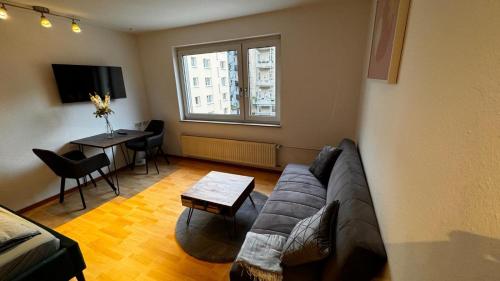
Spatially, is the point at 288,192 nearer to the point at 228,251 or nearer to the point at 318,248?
the point at 228,251

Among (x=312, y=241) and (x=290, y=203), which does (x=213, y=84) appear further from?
(x=312, y=241)

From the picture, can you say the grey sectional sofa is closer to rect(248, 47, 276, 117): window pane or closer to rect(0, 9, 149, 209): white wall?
rect(248, 47, 276, 117): window pane

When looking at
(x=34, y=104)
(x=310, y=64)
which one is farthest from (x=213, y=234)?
(x=34, y=104)

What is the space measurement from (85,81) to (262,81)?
2664 millimetres

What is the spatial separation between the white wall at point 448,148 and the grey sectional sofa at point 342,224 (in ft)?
0.31

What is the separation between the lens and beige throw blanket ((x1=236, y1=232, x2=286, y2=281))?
4.00ft

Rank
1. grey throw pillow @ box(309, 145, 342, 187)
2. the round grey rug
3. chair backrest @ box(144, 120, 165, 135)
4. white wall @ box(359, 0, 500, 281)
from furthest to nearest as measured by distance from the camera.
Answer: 1. chair backrest @ box(144, 120, 165, 135)
2. grey throw pillow @ box(309, 145, 342, 187)
3. the round grey rug
4. white wall @ box(359, 0, 500, 281)

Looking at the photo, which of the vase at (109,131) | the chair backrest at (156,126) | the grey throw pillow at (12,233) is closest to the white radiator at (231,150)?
the chair backrest at (156,126)

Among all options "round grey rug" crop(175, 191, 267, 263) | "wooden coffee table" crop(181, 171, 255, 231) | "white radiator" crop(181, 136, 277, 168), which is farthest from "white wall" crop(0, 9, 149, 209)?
"wooden coffee table" crop(181, 171, 255, 231)

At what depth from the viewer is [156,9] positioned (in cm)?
262

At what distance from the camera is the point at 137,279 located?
5.60 feet

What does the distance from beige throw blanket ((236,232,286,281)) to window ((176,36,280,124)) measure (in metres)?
2.20

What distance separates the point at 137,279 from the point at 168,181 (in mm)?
1755

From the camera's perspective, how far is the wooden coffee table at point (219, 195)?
6.49 ft
